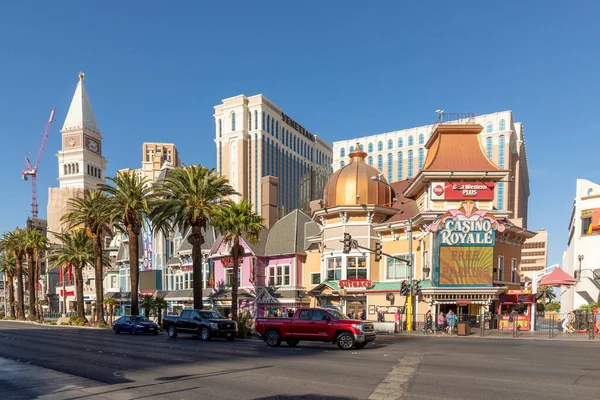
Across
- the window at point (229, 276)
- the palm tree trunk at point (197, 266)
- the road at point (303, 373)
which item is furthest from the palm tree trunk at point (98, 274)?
the road at point (303, 373)

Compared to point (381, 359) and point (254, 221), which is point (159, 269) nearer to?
point (254, 221)

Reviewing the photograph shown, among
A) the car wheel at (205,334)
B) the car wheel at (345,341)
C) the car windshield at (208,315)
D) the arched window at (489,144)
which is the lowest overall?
the car wheel at (205,334)

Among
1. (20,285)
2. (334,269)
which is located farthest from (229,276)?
(20,285)

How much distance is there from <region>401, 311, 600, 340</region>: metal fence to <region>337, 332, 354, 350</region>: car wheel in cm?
1249

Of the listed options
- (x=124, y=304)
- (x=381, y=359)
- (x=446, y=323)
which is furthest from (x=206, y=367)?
(x=124, y=304)

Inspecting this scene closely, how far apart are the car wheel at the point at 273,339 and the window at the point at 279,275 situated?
2335cm

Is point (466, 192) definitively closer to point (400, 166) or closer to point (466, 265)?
point (466, 265)

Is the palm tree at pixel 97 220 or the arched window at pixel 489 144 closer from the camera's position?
the palm tree at pixel 97 220

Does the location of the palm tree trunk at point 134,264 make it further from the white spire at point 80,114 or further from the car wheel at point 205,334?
the white spire at point 80,114

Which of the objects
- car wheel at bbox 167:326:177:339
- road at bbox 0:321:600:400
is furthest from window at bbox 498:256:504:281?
car wheel at bbox 167:326:177:339

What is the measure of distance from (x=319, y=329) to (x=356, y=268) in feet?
64.1

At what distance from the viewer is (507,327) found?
114ft

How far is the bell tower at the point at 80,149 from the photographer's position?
16650 cm

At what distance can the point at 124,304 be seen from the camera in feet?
215
